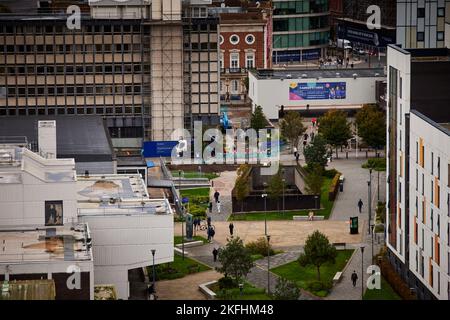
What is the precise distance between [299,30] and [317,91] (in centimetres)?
2803

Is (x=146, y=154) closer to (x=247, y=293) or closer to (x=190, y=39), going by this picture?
(x=190, y=39)

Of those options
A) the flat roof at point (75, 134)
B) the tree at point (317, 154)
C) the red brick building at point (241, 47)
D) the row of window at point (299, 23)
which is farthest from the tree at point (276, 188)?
the row of window at point (299, 23)

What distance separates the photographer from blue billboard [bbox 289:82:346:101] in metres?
86.1

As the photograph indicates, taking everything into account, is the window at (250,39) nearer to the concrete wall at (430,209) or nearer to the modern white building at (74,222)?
the concrete wall at (430,209)

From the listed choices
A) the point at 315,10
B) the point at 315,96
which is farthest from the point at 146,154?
the point at 315,10

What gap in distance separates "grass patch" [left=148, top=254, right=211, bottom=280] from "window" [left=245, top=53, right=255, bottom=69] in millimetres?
47445

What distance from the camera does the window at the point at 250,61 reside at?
319 ft

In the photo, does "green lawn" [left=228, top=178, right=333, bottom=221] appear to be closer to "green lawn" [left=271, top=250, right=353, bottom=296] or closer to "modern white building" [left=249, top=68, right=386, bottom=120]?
"green lawn" [left=271, top=250, right=353, bottom=296]

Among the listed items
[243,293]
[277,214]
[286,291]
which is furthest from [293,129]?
[286,291]

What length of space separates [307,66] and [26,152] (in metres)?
64.1

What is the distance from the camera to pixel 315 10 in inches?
4528

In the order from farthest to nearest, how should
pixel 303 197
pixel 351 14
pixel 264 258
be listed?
pixel 351 14 → pixel 303 197 → pixel 264 258

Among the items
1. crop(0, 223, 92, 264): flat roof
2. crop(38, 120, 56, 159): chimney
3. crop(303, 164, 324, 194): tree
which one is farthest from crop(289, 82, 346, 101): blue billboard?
crop(0, 223, 92, 264): flat roof
